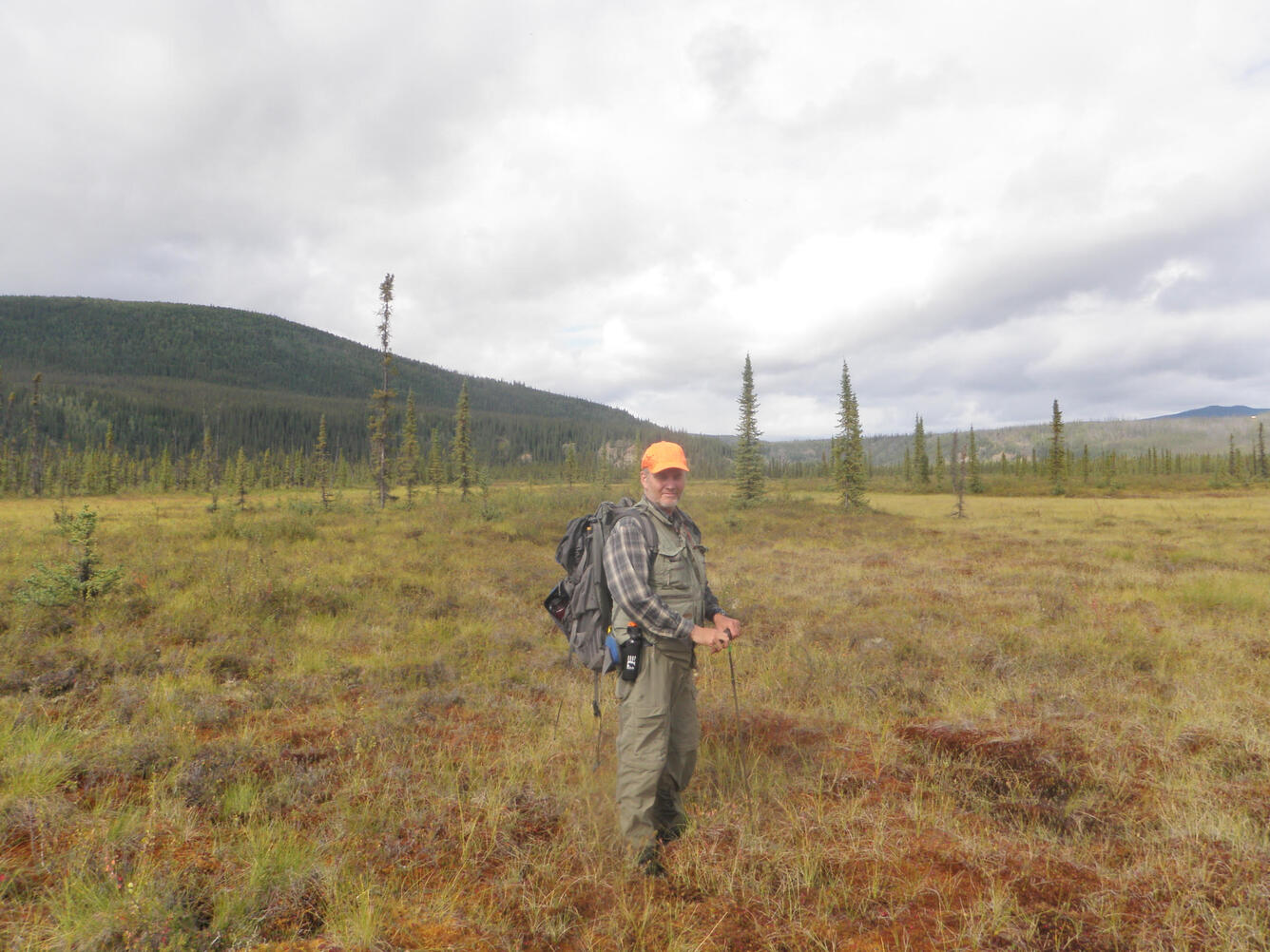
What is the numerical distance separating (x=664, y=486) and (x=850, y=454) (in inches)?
1695

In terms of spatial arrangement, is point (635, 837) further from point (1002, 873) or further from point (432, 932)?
point (1002, 873)

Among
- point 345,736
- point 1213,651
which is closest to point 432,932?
point 345,736

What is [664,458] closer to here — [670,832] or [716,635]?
[716,635]

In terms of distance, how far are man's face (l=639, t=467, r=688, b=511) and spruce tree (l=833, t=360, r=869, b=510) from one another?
4018 centimetres

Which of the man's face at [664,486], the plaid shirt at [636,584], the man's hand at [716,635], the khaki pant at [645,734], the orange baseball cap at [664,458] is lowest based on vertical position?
the khaki pant at [645,734]

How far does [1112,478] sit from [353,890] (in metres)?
80.1

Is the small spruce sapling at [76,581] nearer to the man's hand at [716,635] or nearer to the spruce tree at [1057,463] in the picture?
the man's hand at [716,635]

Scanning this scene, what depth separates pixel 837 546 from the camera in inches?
826

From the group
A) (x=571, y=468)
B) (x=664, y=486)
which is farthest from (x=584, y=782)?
(x=571, y=468)

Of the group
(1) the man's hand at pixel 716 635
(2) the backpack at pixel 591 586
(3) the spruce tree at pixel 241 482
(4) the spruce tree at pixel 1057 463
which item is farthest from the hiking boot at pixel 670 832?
(4) the spruce tree at pixel 1057 463

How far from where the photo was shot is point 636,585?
3.27 m

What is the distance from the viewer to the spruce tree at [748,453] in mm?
43844

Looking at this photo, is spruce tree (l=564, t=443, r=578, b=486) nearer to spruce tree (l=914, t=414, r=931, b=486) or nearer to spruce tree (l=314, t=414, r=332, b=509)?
spruce tree (l=314, t=414, r=332, b=509)

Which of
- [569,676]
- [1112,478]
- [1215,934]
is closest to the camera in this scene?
[1215,934]
